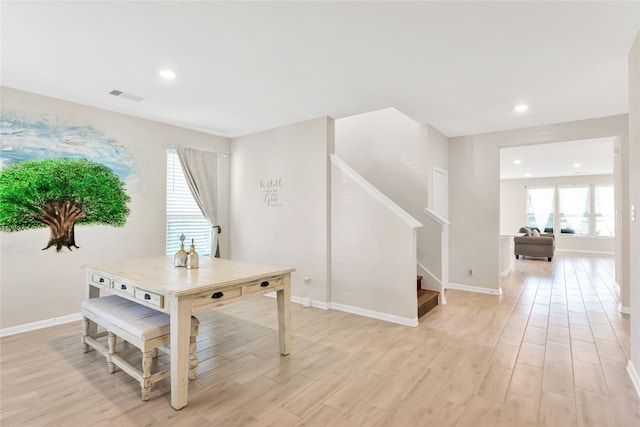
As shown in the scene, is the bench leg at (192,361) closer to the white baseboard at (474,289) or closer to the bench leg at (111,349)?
the bench leg at (111,349)

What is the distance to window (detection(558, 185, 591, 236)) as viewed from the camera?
10391mm

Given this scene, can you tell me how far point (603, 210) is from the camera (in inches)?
400

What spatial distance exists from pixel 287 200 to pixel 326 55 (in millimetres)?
2405

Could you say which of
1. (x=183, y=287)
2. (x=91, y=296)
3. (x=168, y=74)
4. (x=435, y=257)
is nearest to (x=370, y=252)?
(x=435, y=257)

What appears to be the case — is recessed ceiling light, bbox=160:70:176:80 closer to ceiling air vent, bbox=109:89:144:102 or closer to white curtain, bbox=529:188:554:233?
ceiling air vent, bbox=109:89:144:102

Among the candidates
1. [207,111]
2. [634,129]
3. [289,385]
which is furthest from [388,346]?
[207,111]

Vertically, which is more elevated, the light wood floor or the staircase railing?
the staircase railing

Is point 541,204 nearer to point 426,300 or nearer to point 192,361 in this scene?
point 426,300

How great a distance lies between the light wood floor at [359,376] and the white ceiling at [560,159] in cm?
352

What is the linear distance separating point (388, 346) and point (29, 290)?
3.93 m

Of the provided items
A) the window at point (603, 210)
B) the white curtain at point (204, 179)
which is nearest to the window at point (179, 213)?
the white curtain at point (204, 179)

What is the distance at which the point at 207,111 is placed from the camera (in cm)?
413

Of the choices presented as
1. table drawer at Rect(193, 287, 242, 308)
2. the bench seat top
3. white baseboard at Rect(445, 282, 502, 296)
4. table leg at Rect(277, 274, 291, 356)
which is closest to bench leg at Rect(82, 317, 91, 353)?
the bench seat top

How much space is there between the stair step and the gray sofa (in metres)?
5.93
